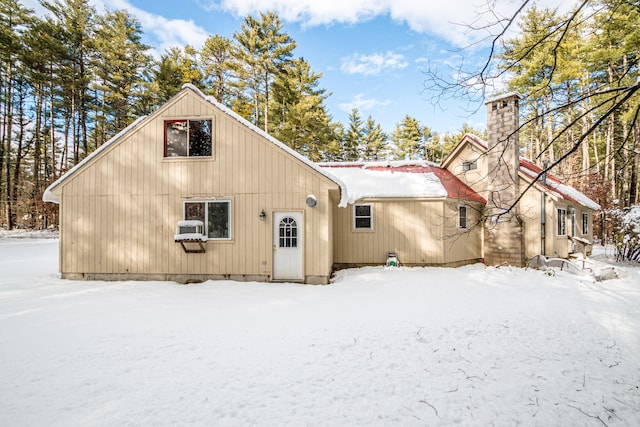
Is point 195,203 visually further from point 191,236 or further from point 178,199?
point 191,236

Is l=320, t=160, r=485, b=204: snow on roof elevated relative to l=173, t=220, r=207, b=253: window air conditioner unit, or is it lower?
elevated

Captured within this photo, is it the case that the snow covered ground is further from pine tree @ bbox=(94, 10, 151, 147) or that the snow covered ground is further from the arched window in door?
pine tree @ bbox=(94, 10, 151, 147)

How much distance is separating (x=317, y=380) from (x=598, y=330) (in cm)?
472

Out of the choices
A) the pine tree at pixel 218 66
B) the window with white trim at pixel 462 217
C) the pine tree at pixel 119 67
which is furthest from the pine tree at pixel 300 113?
the window with white trim at pixel 462 217

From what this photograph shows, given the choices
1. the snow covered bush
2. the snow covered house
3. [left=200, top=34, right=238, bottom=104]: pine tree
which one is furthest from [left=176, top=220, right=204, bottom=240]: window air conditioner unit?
[left=200, top=34, right=238, bottom=104]: pine tree

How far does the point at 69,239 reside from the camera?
8.17 meters

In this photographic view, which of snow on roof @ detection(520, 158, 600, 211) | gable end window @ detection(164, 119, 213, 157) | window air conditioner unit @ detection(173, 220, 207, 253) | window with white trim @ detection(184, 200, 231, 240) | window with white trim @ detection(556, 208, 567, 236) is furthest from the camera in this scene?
window with white trim @ detection(556, 208, 567, 236)

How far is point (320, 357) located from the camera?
3574mm

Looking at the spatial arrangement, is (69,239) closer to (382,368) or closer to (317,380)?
(317,380)

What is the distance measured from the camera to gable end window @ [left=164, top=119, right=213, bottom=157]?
8125 millimetres

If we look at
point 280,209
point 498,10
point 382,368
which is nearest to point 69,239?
point 280,209

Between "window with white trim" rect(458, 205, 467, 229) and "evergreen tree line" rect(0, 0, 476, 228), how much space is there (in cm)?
1120

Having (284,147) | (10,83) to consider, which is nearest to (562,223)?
(284,147)

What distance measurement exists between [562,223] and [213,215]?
13403 millimetres
